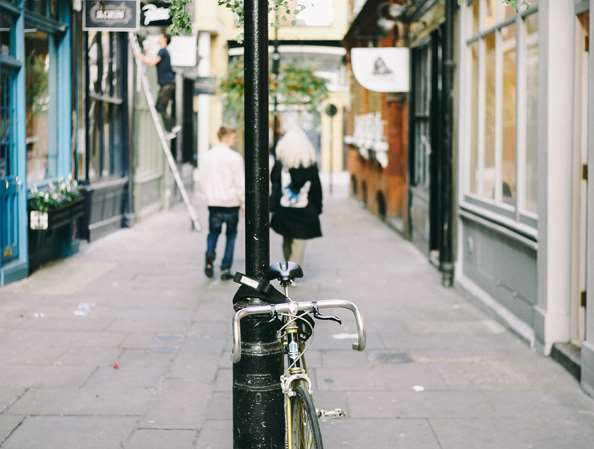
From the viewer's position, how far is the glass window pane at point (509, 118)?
9320 millimetres

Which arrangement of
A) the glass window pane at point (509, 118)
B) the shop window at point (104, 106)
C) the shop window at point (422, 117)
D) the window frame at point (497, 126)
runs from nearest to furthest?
the window frame at point (497, 126) < the glass window pane at point (509, 118) < the shop window at point (422, 117) < the shop window at point (104, 106)

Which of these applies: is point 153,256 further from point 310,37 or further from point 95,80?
point 310,37

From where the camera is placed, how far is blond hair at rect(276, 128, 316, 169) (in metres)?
11.4

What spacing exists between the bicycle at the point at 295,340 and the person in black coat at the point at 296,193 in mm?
6893

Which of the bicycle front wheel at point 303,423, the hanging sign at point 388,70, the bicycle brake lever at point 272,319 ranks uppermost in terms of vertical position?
the hanging sign at point 388,70

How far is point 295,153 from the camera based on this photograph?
11430 millimetres

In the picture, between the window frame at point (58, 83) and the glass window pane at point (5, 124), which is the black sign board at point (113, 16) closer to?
the window frame at point (58, 83)

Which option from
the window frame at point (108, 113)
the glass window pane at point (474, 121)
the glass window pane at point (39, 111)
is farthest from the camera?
the window frame at point (108, 113)

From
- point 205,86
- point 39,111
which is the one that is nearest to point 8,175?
point 39,111

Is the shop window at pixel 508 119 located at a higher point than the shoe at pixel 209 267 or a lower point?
higher

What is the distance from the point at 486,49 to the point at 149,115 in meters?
12.5

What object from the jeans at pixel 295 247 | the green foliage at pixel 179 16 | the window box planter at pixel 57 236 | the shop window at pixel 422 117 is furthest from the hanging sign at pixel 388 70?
A: the green foliage at pixel 179 16

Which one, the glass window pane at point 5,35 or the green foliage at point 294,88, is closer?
the glass window pane at point 5,35

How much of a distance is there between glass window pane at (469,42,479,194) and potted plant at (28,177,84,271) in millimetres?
4994
